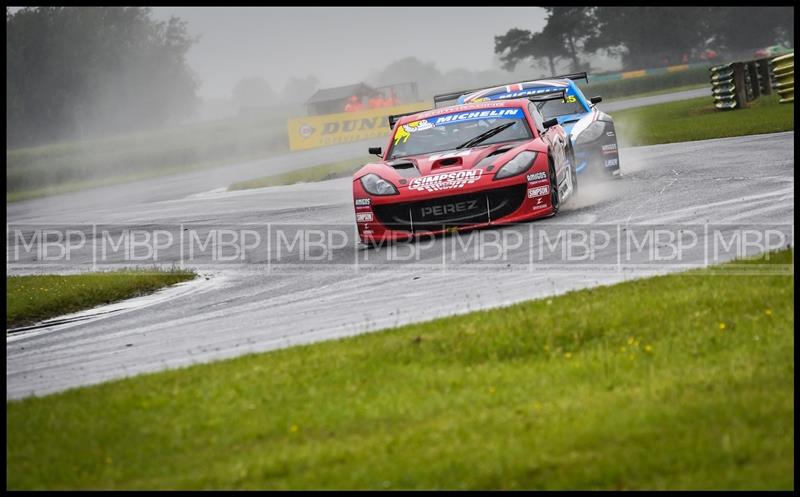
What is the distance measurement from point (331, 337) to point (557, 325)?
167 cm

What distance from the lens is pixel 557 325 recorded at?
23.6 feet

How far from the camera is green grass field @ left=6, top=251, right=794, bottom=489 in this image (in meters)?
4.62

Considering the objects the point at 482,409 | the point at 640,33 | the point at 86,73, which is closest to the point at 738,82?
the point at 482,409

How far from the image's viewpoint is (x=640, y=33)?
8444 cm

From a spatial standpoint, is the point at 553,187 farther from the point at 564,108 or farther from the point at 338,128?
the point at 338,128

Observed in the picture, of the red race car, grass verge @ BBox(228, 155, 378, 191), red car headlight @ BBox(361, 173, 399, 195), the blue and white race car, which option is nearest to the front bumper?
the red race car

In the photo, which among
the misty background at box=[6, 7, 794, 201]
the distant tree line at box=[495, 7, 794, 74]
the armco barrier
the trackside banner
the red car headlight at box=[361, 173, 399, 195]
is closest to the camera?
the red car headlight at box=[361, 173, 399, 195]

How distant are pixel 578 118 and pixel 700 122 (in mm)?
11549

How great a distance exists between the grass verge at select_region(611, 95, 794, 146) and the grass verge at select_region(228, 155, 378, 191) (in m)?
6.42

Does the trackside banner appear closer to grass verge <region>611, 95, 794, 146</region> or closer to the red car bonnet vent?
grass verge <region>611, 95, 794, 146</region>

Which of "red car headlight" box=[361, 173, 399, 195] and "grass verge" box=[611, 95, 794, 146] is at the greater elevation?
"grass verge" box=[611, 95, 794, 146]

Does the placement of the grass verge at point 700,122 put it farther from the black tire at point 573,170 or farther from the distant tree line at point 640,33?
the distant tree line at point 640,33

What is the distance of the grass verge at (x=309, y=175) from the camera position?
1043 inches

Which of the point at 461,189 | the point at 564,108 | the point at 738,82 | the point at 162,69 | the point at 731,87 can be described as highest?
the point at 162,69
